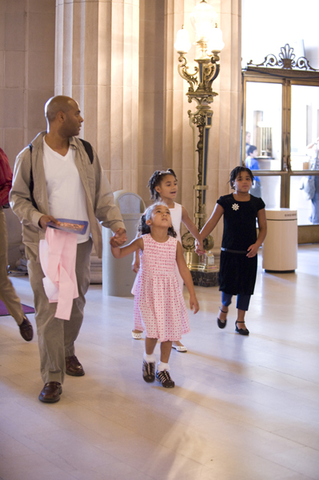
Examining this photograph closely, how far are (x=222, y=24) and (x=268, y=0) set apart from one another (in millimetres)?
4872

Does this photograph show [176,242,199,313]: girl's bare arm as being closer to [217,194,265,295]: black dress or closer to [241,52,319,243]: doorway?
[217,194,265,295]: black dress

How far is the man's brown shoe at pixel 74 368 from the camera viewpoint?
491 cm

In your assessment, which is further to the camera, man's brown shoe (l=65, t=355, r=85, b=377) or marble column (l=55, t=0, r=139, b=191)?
marble column (l=55, t=0, r=139, b=191)

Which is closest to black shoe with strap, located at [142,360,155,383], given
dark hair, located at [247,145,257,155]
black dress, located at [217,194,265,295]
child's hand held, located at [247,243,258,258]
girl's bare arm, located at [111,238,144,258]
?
girl's bare arm, located at [111,238,144,258]

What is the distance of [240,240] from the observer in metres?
6.20

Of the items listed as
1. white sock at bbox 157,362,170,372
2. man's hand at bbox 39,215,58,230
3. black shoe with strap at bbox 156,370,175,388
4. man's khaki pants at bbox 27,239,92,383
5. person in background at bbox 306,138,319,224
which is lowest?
black shoe with strap at bbox 156,370,175,388

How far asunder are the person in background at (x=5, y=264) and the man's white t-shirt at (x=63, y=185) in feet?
4.06

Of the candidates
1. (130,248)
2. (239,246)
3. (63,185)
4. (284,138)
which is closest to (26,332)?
(130,248)

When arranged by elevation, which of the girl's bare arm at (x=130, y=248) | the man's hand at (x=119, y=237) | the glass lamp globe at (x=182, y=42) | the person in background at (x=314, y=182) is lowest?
the girl's bare arm at (x=130, y=248)

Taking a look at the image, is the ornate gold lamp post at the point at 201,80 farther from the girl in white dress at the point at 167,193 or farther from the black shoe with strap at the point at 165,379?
the black shoe with strap at the point at 165,379

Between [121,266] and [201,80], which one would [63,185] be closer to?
[121,266]

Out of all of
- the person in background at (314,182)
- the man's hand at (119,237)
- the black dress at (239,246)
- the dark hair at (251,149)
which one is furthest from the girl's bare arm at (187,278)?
the person in background at (314,182)

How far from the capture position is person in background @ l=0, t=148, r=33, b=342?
552 centimetres

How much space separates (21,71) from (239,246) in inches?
237
